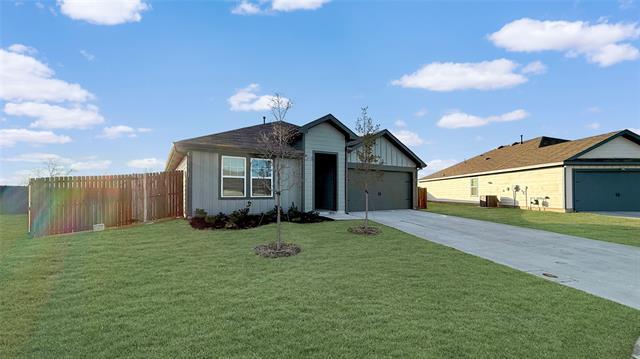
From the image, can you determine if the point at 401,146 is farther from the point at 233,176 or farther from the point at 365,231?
the point at 233,176

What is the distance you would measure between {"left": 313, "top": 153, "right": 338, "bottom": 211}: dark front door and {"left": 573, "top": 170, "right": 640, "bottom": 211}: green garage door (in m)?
14.3

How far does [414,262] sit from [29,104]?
16628 mm

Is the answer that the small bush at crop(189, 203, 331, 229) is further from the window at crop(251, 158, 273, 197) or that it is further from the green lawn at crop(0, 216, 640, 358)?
the green lawn at crop(0, 216, 640, 358)

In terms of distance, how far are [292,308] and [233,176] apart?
876 cm

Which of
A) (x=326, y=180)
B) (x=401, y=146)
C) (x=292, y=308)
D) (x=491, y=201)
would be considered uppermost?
(x=401, y=146)

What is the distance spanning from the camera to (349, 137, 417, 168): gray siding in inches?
637

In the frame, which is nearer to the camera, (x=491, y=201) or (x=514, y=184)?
(x=514, y=184)


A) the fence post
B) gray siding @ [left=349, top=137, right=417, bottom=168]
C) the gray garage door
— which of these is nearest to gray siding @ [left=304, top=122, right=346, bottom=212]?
the gray garage door

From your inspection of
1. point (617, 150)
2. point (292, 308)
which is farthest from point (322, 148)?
point (617, 150)

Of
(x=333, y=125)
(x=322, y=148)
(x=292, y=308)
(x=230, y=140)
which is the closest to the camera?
(x=292, y=308)

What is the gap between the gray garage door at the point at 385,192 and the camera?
613 inches

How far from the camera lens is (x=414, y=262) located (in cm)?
641

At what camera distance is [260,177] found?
1237cm

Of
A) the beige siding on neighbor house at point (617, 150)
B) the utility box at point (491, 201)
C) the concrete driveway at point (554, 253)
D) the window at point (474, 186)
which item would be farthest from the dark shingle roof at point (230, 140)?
the window at point (474, 186)
